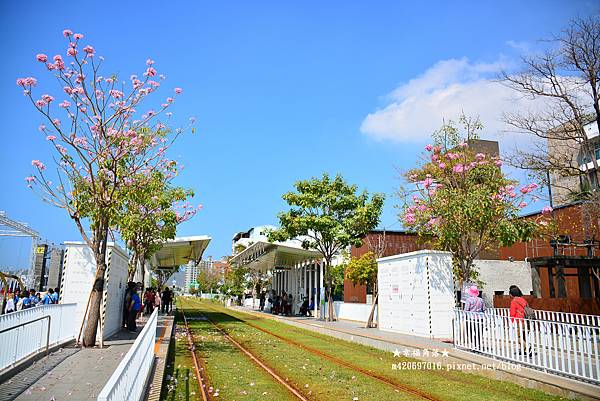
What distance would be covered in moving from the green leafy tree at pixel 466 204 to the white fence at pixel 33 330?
11.5 meters

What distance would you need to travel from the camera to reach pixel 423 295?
17000 mm

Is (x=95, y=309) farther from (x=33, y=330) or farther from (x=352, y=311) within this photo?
(x=352, y=311)

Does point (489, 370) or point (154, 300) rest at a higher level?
point (154, 300)

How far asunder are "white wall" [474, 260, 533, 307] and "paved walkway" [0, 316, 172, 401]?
22.8 m

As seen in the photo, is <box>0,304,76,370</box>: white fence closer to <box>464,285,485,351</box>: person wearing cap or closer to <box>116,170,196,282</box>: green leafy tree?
<box>116,170,196,282</box>: green leafy tree

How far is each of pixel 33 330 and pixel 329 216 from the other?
17454 mm

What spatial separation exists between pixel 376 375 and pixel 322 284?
1962 centimetres

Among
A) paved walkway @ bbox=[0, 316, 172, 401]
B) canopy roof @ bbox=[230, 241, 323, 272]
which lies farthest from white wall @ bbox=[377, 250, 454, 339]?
canopy roof @ bbox=[230, 241, 323, 272]

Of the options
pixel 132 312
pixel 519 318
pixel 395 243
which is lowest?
→ pixel 132 312

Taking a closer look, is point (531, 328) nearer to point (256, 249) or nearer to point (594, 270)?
point (594, 270)

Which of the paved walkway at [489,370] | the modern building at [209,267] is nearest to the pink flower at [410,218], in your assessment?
the paved walkway at [489,370]

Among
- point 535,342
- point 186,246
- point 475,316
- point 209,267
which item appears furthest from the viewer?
point 209,267

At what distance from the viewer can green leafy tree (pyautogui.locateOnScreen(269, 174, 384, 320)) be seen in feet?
82.3

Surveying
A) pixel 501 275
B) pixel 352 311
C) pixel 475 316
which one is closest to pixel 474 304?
pixel 475 316
